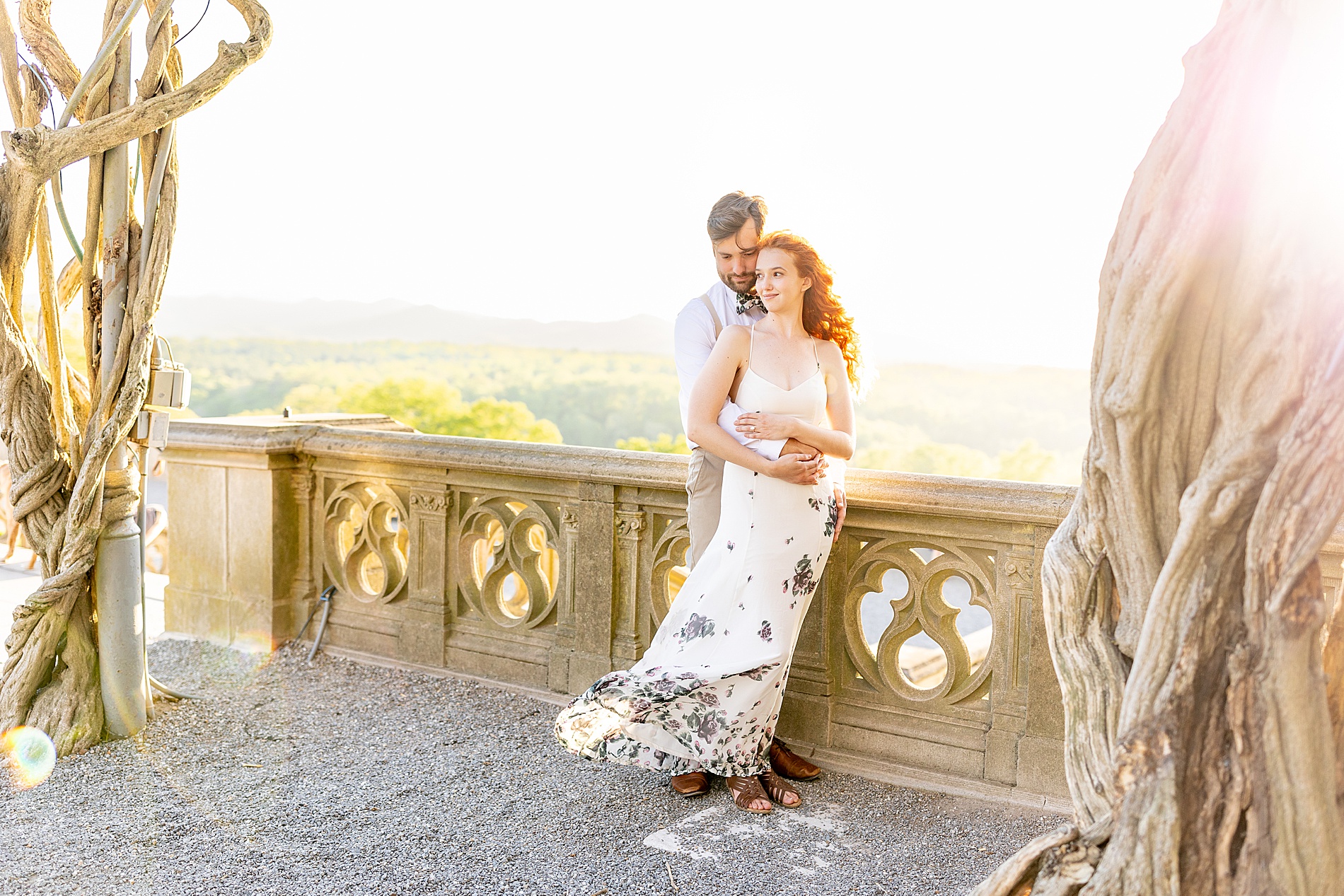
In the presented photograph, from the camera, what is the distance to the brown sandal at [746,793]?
2.99 metres

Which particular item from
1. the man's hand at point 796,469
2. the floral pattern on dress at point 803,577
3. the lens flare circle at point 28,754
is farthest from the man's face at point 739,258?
the lens flare circle at point 28,754

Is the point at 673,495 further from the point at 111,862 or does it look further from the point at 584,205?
the point at 584,205

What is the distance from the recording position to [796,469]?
2.87m

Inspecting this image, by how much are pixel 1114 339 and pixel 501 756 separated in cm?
247

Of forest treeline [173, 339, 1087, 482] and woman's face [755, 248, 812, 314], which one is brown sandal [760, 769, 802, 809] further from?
forest treeline [173, 339, 1087, 482]

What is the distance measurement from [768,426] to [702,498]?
44 centimetres

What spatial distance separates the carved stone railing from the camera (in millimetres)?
3086

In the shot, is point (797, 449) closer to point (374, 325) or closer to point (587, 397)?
point (587, 397)

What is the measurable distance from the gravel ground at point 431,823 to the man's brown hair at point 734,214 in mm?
1578

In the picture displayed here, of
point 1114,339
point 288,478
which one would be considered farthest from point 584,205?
point 1114,339

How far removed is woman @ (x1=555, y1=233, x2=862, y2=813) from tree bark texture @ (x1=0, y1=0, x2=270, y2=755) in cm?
167

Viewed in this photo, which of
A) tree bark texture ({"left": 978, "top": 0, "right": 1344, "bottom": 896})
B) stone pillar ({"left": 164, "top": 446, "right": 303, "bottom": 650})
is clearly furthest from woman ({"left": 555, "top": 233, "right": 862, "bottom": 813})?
stone pillar ({"left": 164, "top": 446, "right": 303, "bottom": 650})

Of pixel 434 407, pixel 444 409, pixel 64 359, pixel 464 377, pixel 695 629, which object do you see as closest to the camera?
pixel 695 629

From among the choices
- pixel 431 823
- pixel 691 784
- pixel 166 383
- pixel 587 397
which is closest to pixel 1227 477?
pixel 691 784
